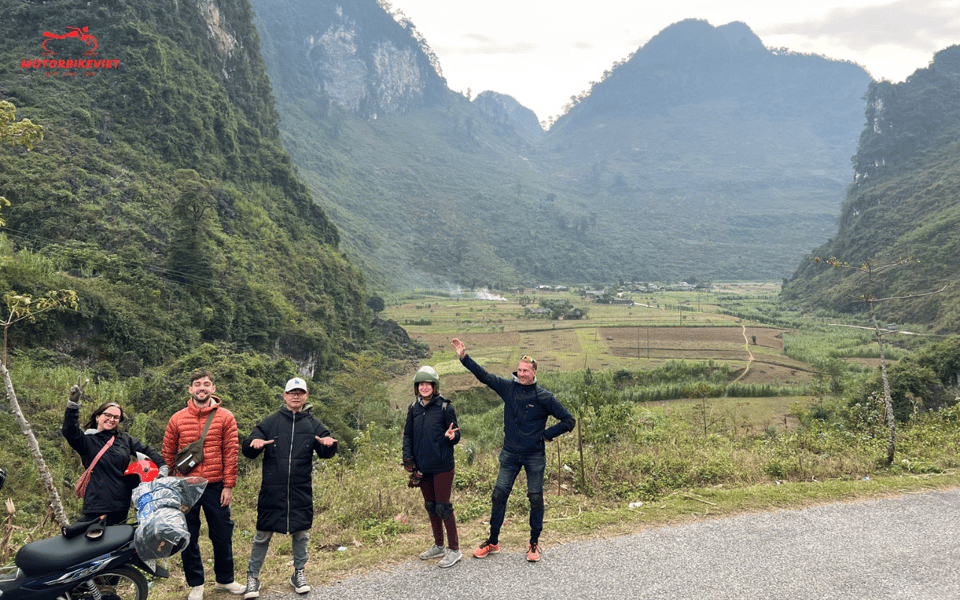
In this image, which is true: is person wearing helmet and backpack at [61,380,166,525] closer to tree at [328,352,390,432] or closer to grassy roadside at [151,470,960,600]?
grassy roadside at [151,470,960,600]

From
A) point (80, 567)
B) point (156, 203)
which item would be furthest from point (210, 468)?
point (156, 203)

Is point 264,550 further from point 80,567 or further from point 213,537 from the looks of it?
point 80,567

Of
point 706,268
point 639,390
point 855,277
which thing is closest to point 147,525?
point 639,390

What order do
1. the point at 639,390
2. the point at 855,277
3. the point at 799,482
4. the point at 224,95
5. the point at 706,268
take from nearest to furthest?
the point at 799,482 → the point at 639,390 → the point at 224,95 → the point at 855,277 → the point at 706,268

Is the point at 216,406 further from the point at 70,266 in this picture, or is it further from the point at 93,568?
the point at 70,266

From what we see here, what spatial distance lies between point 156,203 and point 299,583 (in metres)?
29.6

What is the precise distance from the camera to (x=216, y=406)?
488cm

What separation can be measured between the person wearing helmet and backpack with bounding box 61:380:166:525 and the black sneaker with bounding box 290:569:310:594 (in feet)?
5.61

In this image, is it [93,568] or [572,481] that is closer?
[93,568]

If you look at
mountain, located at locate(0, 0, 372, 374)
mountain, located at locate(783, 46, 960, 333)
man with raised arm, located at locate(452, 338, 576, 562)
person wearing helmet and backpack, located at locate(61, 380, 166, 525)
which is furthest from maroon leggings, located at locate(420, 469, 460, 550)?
mountain, located at locate(783, 46, 960, 333)

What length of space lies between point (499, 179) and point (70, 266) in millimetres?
184206

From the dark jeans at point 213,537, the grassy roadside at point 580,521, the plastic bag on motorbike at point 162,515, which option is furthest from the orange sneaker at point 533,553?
the plastic bag on motorbike at point 162,515

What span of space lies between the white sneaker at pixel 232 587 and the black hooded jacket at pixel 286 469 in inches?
26.5

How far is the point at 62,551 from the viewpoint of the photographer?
398 centimetres
